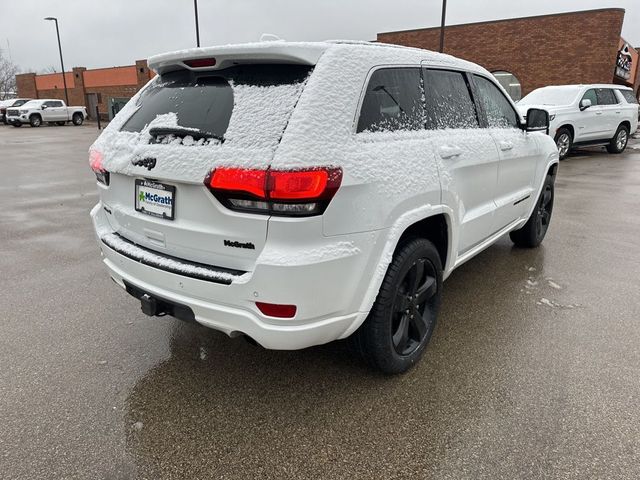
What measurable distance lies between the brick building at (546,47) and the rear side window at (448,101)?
76.5ft

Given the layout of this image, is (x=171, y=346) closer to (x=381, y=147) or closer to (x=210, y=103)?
(x=210, y=103)

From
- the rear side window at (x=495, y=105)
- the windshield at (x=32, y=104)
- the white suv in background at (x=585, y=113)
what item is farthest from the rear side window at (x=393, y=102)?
the windshield at (x=32, y=104)

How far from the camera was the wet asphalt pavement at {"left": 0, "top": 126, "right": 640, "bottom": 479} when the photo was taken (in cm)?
219

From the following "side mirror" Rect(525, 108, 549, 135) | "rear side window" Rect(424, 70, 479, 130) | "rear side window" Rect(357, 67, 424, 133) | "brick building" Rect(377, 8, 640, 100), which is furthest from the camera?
"brick building" Rect(377, 8, 640, 100)

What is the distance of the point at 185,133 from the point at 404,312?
1.55 meters

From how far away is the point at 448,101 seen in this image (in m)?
3.16

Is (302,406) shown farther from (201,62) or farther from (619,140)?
(619,140)

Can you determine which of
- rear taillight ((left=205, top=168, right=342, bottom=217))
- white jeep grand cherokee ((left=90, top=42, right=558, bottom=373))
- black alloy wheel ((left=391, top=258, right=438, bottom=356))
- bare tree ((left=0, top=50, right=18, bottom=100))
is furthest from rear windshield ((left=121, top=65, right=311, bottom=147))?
bare tree ((left=0, top=50, right=18, bottom=100))

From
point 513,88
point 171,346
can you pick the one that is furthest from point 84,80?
point 171,346

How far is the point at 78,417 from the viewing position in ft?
8.09

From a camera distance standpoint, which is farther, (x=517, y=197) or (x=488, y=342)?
(x=517, y=197)

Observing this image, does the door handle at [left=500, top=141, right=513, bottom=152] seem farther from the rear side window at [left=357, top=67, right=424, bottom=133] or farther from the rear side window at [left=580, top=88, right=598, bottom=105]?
the rear side window at [left=580, top=88, right=598, bottom=105]

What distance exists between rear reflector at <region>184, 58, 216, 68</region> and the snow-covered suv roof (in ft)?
0.05

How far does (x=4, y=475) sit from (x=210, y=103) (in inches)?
75.3
